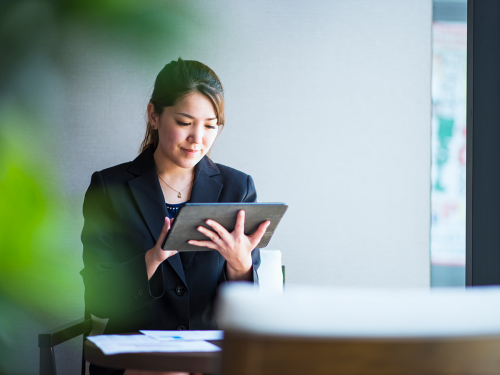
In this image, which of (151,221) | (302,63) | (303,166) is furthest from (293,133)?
(151,221)

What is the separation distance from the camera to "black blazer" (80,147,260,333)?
1.66 m

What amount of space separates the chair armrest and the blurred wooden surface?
4.27ft

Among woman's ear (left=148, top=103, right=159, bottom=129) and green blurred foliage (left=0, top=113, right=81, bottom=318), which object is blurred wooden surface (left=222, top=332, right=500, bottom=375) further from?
green blurred foliage (left=0, top=113, right=81, bottom=318)

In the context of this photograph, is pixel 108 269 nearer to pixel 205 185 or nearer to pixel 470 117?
pixel 205 185

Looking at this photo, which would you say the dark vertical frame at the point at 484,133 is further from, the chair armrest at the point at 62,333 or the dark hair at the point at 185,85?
the chair armrest at the point at 62,333

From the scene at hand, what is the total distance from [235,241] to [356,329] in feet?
3.22

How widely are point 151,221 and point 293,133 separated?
1084mm

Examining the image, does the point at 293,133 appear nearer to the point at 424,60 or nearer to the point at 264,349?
the point at 424,60

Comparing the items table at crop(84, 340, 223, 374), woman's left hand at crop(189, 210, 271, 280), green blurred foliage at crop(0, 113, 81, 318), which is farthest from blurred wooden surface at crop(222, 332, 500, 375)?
green blurred foliage at crop(0, 113, 81, 318)

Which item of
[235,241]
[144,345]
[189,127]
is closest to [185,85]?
[189,127]

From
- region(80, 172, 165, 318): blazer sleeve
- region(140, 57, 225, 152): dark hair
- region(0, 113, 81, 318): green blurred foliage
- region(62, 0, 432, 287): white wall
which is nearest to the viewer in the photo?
region(80, 172, 165, 318): blazer sleeve

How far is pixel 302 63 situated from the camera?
8.66 feet

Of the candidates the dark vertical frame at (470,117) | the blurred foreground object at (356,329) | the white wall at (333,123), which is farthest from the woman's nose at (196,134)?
the blurred foreground object at (356,329)

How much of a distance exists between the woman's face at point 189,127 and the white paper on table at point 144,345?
2.58ft
